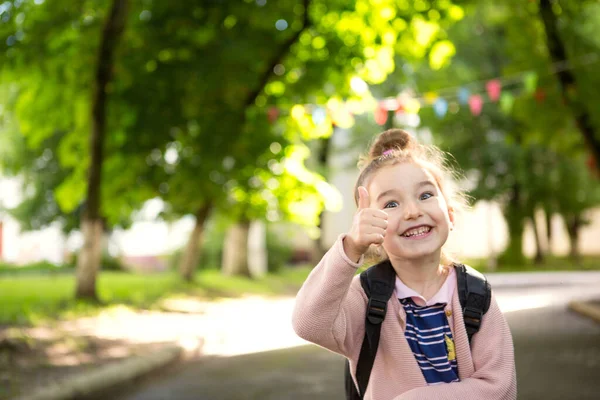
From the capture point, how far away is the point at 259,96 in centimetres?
1897

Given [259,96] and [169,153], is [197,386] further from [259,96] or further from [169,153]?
[259,96]

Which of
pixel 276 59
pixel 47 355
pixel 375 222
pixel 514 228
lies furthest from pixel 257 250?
pixel 375 222

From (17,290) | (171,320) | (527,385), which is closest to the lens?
(527,385)

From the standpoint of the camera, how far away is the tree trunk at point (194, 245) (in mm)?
22312

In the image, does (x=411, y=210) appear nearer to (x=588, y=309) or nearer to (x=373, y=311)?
(x=373, y=311)

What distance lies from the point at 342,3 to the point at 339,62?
127cm

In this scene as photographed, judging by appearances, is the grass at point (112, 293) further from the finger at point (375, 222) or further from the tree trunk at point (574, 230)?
the tree trunk at point (574, 230)

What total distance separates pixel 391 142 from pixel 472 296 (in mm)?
588

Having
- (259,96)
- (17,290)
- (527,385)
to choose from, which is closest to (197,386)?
(527,385)

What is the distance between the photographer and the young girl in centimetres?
257

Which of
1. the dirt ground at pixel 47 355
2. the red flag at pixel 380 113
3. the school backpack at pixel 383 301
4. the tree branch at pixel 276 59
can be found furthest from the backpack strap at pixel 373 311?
the red flag at pixel 380 113

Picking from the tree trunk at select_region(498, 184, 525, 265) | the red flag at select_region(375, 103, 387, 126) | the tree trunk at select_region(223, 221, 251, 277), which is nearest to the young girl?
the red flag at select_region(375, 103, 387, 126)

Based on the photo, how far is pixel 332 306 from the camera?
8.32 feet

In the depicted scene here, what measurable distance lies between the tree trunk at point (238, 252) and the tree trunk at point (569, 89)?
1370 centimetres
